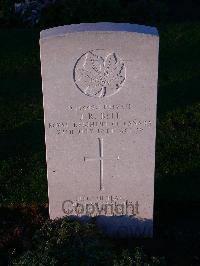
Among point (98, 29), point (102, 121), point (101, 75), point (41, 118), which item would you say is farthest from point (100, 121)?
point (41, 118)

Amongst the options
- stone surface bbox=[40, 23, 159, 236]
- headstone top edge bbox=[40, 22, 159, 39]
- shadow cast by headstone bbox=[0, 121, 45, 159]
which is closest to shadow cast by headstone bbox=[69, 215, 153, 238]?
stone surface bbox=[40, 23, 159, 236]

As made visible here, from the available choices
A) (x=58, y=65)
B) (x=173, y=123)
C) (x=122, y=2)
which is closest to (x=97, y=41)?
(x=58, y=65)

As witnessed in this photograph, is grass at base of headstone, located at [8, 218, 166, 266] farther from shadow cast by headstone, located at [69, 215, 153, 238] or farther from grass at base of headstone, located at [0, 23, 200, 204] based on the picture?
grass at base of headstone, located at [0, 23, 200, 204]

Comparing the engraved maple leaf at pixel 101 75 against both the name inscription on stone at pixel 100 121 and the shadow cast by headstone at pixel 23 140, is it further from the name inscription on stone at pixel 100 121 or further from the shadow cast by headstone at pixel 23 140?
the shadow cast by headstone at pixel 23 140

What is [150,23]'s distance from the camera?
35.5ft

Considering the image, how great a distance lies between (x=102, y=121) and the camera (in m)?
5.21

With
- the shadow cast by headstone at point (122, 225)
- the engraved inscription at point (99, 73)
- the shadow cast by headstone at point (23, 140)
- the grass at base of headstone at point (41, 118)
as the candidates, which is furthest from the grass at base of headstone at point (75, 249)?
the shadow cast by headstone at point (23, 140)

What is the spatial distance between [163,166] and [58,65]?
7.99ft

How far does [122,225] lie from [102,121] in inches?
47.1

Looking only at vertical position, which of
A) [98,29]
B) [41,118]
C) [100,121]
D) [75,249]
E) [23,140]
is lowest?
[75,249]

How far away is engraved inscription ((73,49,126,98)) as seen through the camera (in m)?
4.93

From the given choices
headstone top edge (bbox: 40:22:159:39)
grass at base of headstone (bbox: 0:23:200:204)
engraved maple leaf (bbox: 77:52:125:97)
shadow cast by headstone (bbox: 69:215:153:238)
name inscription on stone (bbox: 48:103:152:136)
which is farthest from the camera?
grass at base of headstone (bbox: 0:23:200:204)

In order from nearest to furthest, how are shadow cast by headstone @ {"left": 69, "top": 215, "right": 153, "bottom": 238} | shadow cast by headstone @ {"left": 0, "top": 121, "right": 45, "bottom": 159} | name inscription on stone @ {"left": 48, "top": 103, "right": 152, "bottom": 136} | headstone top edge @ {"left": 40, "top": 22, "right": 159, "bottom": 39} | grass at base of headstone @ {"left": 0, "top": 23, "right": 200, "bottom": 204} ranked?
headstone top edge @ {"left": 40, "top": 22, "right": 159, "bottom": 39}, name inscription on stone @ {"left": 48, "top": 103, "right": 152, "bottom": 136}, shadow cast by headstone @ {"left": 69, "top": 215, "right": 153, "bottom": 238}, grass at base of headstone @ {"left": 0, "top": 23, "right": 200, "bottom": 204}, shadow cast by headstone @ {"left": 0, "top": 121, "right": 45, "bottom": 159}

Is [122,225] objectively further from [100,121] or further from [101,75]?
[101,75]
